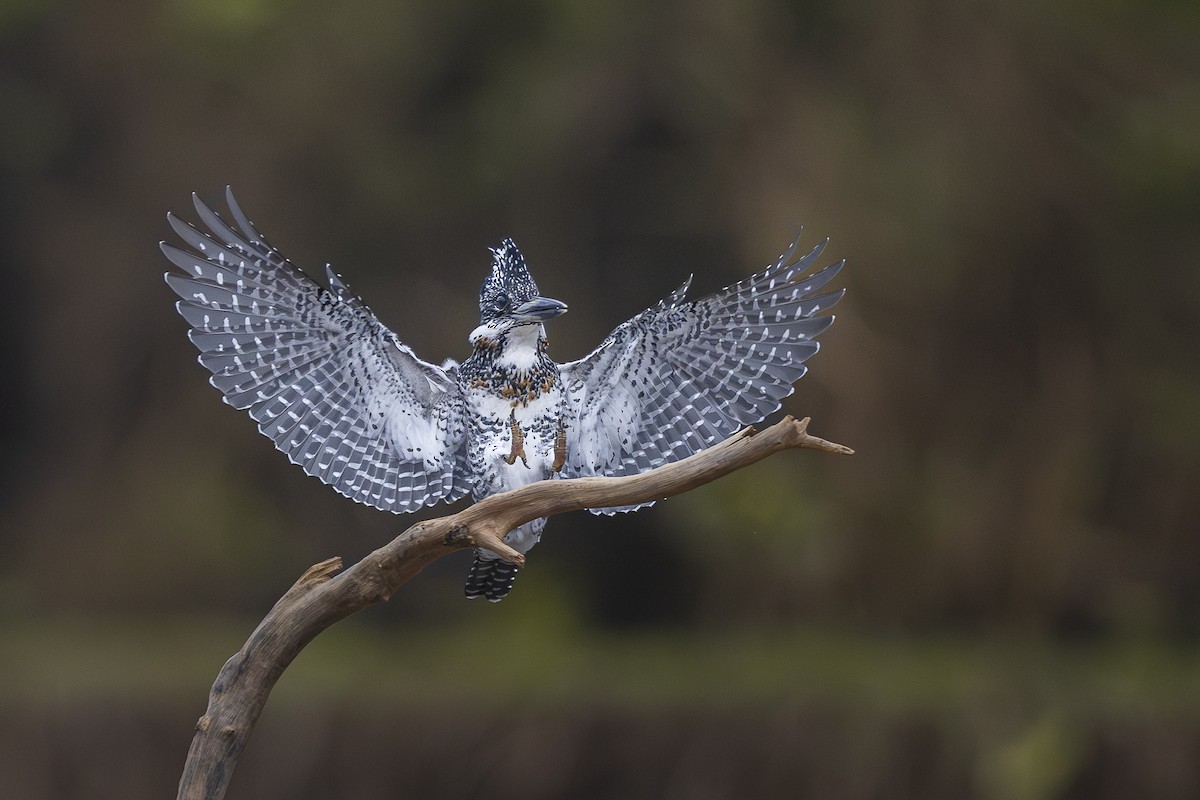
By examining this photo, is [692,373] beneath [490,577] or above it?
above

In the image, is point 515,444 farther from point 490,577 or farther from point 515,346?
point 490,577

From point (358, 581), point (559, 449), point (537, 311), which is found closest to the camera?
point (358, 581)

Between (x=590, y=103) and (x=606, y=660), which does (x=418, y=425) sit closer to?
(x=606, y=660)

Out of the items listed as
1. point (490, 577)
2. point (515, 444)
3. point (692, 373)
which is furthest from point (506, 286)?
point (490, 577)

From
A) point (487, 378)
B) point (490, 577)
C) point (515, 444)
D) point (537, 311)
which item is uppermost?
point (537, 311)

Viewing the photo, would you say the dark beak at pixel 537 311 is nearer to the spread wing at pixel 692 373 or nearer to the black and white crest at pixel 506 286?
the black and white crest at pixel 506 286

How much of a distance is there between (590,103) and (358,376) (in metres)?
3.10

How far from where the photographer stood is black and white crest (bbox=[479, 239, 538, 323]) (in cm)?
271

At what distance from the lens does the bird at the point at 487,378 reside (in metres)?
2.66

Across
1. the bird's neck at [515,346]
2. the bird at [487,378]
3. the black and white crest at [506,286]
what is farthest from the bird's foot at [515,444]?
the black and white crest at [506,286]

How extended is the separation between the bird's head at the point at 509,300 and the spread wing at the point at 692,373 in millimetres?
164

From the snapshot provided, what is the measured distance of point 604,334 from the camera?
17.9 feet

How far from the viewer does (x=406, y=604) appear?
5.70m

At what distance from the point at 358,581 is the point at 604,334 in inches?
125
